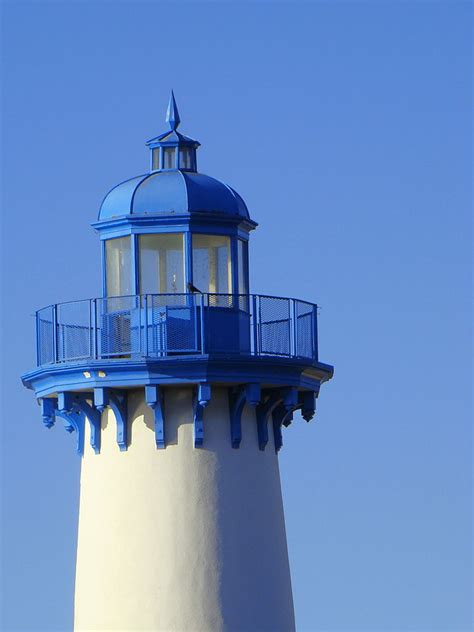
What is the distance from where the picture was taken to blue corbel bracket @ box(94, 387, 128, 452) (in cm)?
4753

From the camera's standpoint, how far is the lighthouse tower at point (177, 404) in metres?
47.3

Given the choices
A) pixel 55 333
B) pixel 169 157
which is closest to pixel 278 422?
pixel 55 333

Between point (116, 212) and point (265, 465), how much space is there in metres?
4.61

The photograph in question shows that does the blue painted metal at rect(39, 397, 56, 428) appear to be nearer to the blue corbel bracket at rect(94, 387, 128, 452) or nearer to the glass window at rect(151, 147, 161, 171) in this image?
the blue corbel bracket at rect(94, 387, 128, 452)

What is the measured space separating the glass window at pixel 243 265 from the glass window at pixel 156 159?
1.77m

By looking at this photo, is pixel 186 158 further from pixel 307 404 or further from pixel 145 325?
pixel 307 404

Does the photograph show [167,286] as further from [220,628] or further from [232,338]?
[220,628]

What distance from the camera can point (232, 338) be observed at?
156 feet

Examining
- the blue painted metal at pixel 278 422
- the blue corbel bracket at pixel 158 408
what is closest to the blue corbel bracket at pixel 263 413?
the blue painted metal at pixel 278 422

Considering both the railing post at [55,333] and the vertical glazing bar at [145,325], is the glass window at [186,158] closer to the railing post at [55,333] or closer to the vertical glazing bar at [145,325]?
the vertical glazing bar at [145,325]

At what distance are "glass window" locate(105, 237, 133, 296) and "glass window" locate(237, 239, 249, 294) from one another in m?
1.79

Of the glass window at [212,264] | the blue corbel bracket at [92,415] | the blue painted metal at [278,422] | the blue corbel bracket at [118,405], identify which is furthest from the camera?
the blue painted metal at [278,422]

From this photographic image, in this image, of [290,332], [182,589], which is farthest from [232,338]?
[182,589]

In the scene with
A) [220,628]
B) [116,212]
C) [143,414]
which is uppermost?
[116,212]
